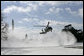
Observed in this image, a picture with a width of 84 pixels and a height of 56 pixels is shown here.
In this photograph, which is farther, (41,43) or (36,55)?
(41,43)

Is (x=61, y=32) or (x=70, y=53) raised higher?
(x=61, y=32)

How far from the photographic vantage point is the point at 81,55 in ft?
72.4

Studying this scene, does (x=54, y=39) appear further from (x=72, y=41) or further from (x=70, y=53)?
(x=70, y=53)

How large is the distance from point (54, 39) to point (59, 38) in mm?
1020

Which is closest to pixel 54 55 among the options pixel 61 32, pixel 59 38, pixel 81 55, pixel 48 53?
pixel 48 53

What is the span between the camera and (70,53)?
23000mm

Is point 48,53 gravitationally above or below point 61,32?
below

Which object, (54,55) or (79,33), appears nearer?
(54,55)

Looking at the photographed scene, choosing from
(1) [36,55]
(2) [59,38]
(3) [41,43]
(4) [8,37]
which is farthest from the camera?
(2) [59,38]

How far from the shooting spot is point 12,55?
2216cm

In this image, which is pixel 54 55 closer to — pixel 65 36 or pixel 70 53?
pixel 70 53

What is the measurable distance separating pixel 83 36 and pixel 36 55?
14.2 m

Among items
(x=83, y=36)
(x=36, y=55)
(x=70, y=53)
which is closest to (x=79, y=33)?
(x=83, y=36)

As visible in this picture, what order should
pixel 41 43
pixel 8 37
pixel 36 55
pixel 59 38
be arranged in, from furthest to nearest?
1. pixel 59 38
2. pixel 41 43
3. pixel 8 37
4. pixel 36 55
